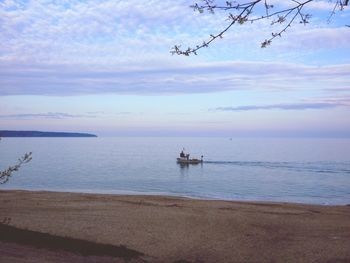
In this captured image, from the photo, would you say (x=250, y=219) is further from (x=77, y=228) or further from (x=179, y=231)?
(x=77, y=228)

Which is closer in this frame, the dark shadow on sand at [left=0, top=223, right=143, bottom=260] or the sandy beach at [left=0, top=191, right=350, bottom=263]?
the dark shadow on sand at [left=0, top=223, right=143, bottom=260]

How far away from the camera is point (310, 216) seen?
56.7 feet

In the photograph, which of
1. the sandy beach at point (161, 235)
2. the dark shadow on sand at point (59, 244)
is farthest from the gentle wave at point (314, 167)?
the dark shadow on sand at point (59, 244)

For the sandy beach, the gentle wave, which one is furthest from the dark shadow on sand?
the gentle wave

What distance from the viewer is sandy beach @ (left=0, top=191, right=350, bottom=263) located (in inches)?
327

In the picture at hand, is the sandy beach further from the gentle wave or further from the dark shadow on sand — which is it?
the gentle wave

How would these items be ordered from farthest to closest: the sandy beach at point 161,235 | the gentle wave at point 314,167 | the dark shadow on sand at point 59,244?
the gentle wave at point 314,167
the sandy beach at point 161,235
the dark shadow on sand at point 59,244

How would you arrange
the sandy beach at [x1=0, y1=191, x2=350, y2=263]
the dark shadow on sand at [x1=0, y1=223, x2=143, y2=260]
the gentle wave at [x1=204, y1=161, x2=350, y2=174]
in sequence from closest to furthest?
the dark shadow on sand at [x1=0, y1=223, x2=143, y2=260]
the sandy beach at [x1=0, y1=191, x2=350, y2=263]
the gentle wave at [x1=204, y1=161, x2=350, y2=174]

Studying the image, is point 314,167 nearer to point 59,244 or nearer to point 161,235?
point 161,235

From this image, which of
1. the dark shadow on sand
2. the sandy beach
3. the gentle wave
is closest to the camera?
the dark shadow on sand

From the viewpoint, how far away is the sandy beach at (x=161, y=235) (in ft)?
27.2

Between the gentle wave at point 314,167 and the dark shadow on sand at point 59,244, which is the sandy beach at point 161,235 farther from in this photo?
the gentle wave at point 314,167

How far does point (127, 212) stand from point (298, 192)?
2226 cm

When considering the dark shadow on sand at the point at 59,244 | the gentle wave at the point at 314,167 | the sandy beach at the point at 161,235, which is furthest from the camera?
the gentle wave at the point at 314,167
